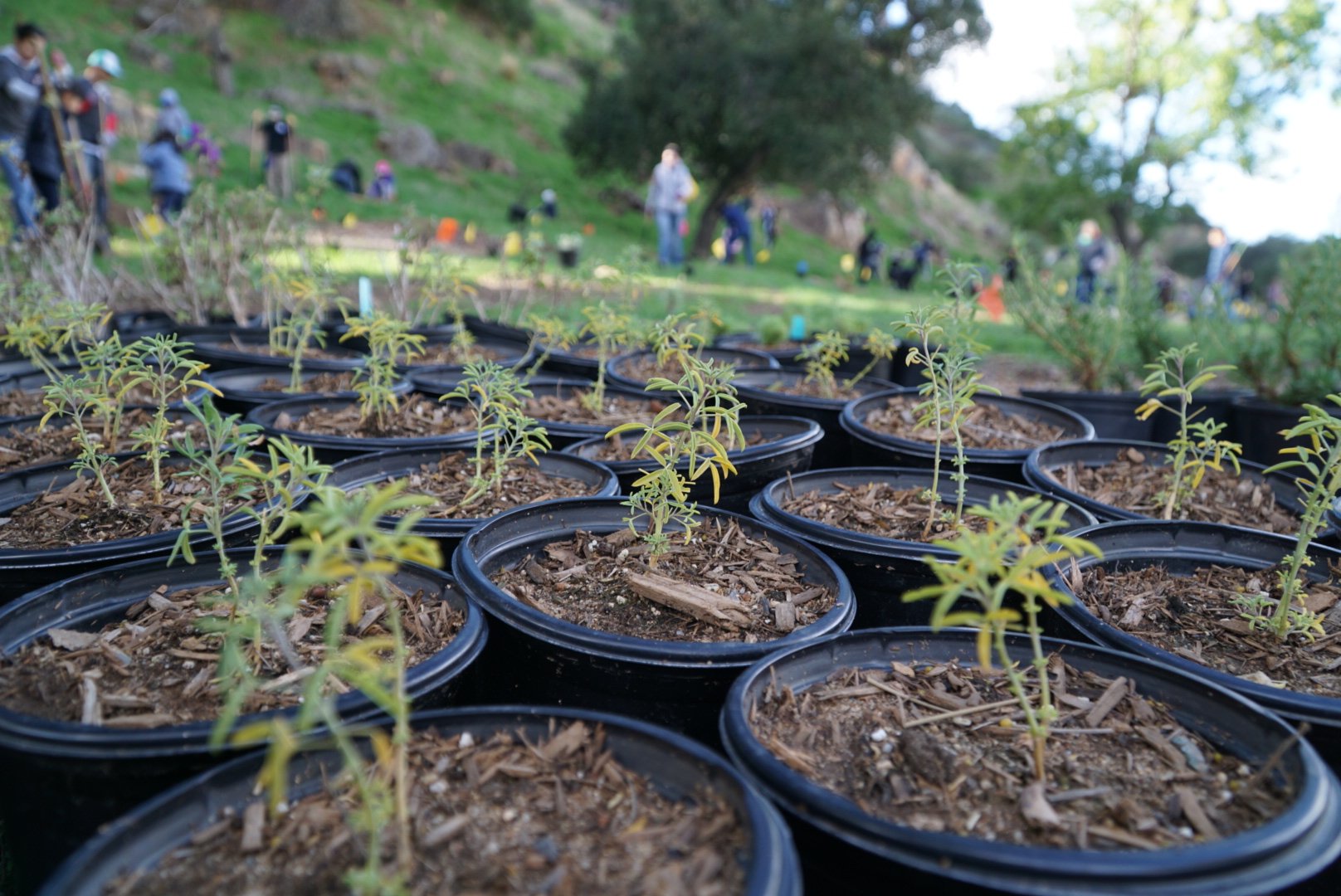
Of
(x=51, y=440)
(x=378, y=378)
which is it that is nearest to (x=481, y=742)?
(x=378, y=378)

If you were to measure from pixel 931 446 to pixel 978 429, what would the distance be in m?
0.59

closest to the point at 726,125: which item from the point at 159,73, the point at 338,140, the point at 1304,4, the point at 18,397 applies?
the point at 338,140

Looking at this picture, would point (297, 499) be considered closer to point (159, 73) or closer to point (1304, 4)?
point (159, 73)

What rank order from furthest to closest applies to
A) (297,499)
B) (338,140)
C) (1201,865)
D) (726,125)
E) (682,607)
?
1. (338,140)
2. (726,125)
3. (297,499)
4. (682,607)
5. (1201,865)

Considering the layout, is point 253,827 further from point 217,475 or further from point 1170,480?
point 1170,480

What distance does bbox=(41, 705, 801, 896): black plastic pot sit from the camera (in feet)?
3.43

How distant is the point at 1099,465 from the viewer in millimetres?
2916

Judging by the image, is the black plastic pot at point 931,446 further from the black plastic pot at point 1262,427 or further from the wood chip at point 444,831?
the wood chip at point 444,831

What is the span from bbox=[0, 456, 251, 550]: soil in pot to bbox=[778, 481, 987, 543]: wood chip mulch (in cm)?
164

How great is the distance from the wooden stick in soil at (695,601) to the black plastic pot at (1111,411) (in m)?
3.01

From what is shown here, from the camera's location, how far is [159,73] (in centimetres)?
1767

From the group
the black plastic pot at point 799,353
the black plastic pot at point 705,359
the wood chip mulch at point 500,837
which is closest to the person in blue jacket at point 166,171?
the black plastic pot at point 799,353

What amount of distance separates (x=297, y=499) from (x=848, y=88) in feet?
52.8

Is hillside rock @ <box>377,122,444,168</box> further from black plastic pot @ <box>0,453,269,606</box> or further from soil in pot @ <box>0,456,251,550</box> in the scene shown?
black plastic pot @ <box>0,453,269,606</box>
